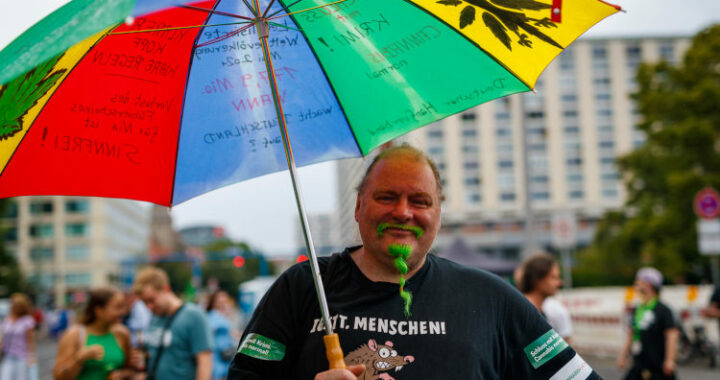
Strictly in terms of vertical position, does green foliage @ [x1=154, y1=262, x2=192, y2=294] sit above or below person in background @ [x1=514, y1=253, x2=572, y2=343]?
below

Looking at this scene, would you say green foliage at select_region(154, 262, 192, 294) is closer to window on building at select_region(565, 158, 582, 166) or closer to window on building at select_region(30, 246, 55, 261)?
window on building at select_region(30, 246, 55, 261)

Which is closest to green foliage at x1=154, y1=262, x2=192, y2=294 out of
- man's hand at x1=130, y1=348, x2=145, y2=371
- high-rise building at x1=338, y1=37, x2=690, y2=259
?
high-rise building at x1=338, y1=37, x2=690, y2=259

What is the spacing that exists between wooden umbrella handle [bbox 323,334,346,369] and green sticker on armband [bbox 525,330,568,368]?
0.66 metres

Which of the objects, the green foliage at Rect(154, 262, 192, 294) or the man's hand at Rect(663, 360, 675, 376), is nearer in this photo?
the man's hand at Rect(663, 360, 675, 376)

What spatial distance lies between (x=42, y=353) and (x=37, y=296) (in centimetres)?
3930

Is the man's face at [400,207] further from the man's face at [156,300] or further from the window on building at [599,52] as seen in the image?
the window on building at [599,52]

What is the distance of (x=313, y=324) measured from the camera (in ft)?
7.44

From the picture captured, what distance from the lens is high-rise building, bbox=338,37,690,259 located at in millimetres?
95438

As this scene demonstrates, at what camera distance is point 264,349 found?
2.23 metres

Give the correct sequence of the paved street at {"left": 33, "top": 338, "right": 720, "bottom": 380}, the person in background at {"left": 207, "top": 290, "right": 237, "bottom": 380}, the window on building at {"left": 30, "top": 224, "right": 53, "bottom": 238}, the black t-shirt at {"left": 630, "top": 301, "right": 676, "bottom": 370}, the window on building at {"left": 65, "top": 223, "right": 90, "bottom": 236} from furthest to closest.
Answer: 1. the window on building at {"left": 65, "top": 223, "right": 90, "bottom": 236}
2. the window on building at {"left": 30, "top": 224, "right": 53, "bottom": 238}
3. the paved street at {"left": 33, "top": 338, "right": 720, "bottom": 380}
4. the person in background at {"left": 207, "top": 290, "right": 237, "bottom": 380}
5. the black t-shirt at {"left": 630, "top": 301, "right": 676, "bottom": 370}

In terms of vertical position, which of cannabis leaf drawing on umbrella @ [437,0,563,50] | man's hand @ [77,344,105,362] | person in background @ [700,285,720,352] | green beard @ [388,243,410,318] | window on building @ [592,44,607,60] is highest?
window on building @ [592,44,607,60]

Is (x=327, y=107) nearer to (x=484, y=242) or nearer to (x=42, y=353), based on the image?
(x=42, y=353)

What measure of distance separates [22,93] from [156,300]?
3.40 metres

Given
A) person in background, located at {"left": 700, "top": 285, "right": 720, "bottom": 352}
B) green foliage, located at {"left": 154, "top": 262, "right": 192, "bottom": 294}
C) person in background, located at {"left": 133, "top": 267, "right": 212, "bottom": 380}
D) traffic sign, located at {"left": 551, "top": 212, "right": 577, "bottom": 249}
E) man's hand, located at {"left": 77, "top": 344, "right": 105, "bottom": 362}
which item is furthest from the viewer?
green foliage, located at {"left": 154, "top": 262, "right": 192, "bottom": 294}
